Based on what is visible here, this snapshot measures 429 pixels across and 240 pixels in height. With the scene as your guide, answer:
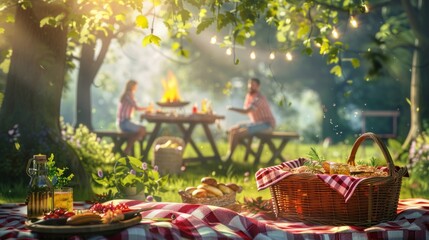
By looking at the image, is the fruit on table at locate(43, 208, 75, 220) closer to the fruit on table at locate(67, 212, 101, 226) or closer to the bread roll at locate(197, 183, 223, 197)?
the fruit on table at locate(67, 212, 101, 226)

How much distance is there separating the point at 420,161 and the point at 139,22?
6.76 meters

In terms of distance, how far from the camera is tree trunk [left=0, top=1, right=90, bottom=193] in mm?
8469

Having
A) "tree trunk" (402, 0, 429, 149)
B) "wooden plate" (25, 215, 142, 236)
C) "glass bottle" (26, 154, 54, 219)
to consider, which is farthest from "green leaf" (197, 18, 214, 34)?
"tree trunk" (402, 0, 429, 149)

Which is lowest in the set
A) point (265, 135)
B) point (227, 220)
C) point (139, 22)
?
point (227, 220)

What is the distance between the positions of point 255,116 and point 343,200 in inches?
278

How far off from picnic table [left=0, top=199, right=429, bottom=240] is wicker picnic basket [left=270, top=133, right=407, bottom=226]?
111 millimetres

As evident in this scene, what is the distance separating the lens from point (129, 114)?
12.6 metres

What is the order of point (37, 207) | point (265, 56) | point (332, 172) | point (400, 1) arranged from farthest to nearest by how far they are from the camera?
point (265, 56)
point (400, 1)
point (332, 172)
point (37, 207)

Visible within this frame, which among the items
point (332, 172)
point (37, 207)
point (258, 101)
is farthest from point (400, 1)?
point (37, 207)

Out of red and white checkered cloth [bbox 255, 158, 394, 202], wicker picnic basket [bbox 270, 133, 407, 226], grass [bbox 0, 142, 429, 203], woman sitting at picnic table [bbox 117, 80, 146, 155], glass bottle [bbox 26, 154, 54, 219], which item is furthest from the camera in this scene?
woman sitting at picnic table [bbox 117, 80, 146, 155]

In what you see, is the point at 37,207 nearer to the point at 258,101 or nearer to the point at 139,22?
the point at 139,22

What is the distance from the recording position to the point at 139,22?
5609 mm

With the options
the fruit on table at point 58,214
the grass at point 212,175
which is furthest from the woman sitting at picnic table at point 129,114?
the fruit on table at point 58,214

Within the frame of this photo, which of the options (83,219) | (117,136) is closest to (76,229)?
(83,219)
